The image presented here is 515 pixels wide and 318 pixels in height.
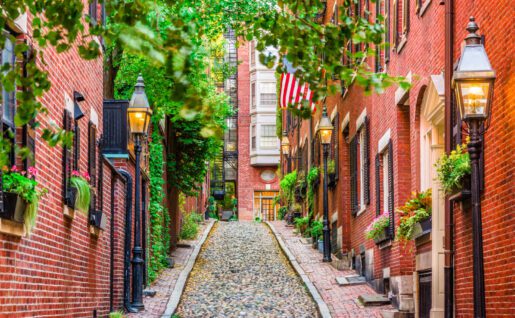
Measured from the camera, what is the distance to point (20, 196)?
966 cm

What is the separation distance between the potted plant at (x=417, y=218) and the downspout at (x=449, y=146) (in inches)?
69.1

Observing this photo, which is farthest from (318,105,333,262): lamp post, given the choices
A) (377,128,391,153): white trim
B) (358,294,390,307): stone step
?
(358,294,390,307): stone step

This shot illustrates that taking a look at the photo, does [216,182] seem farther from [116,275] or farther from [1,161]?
[1,161]

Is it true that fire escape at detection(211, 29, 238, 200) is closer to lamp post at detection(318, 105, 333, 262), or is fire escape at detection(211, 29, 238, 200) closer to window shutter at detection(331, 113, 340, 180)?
window shutter at detection(331, 113, 340, 180)

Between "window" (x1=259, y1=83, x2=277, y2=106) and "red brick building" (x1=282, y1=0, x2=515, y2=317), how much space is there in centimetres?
3808

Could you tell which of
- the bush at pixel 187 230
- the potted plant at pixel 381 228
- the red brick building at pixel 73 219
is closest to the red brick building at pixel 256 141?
the bush at pixel 187 230

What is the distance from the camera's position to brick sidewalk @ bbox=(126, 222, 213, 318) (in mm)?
18688

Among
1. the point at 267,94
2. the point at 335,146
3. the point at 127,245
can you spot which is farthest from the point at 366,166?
the point at 267,94

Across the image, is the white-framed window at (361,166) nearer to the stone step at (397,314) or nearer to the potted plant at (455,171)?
the stone step at (397,314)

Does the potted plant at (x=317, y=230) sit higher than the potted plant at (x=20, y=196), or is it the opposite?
the potted plant at (x=317, y=230)

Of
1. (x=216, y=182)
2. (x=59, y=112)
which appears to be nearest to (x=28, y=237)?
(x=59, y=112)

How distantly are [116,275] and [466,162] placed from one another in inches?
348

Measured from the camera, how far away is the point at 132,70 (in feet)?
80.2

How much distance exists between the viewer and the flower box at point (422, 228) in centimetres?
1499
